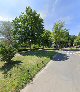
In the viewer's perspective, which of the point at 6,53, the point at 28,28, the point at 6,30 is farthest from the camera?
the point at 6,30

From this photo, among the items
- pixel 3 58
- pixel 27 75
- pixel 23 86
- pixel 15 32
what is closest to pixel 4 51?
pixel 3 58

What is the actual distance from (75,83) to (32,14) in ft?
115

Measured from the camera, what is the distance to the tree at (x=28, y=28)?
153 feet

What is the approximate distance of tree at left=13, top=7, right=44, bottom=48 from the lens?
4678cm

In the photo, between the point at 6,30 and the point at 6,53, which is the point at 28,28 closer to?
the point at 6,30

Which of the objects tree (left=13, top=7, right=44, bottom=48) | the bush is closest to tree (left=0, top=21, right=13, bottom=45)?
tree (left=13, top=7, right=44, bottom=48)

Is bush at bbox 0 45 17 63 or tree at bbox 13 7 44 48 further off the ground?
tree at bbox 13 7 44 48

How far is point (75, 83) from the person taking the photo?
611 inches

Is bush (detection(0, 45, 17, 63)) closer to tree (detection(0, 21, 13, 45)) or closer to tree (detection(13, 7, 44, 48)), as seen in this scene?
tree (detection(13, 7, 44, 48))

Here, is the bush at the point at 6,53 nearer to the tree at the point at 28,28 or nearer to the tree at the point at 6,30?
the tree at the point at 28,28

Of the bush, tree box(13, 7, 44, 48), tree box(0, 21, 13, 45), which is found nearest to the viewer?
the bush

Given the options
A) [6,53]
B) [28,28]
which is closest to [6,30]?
[28,28]

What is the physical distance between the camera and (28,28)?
46812mm

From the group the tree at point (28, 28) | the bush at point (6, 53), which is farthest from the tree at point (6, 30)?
the bush at point (6, 53)
